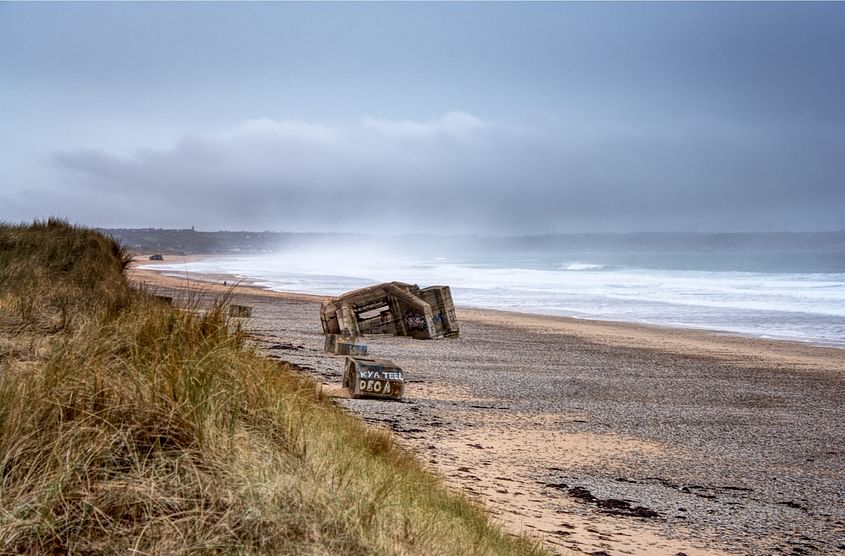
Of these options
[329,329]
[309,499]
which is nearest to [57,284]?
[309,499]

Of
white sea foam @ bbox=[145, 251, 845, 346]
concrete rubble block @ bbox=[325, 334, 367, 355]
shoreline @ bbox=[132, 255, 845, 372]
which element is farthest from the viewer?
white sea foam @ bbox=[145, 251, 845, 346]

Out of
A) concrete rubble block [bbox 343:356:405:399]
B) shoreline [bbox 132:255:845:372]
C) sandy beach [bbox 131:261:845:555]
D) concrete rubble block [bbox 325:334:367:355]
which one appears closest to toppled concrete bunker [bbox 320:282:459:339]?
sandy beach [bbox 131:261:845:555]

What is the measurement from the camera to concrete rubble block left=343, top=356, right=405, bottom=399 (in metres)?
10.2

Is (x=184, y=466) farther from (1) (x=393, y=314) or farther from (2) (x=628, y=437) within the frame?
(1) (x=393, y=314)

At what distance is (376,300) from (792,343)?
35.7 ft

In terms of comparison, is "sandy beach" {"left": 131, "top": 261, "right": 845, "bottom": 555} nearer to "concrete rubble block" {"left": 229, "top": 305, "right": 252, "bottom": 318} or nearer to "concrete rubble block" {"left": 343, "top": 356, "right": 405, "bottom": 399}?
"concrete rubble block" {"left": 343, "top": 356, "right": 405, "bottom": 399}

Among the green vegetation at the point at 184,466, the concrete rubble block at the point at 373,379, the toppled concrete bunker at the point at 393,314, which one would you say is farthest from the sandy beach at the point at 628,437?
the green vegetation at the point at 184,466

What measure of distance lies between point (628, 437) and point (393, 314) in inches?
420

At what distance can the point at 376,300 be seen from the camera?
1977 centimetres

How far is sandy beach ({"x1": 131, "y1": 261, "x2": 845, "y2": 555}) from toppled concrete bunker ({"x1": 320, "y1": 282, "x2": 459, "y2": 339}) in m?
0.96

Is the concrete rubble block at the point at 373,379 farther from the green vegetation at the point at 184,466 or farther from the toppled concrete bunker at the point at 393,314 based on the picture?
the toppled concrete bunker at the point at 393,314

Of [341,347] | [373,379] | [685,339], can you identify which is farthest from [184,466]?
[685,339]

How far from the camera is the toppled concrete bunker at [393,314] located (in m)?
19.4

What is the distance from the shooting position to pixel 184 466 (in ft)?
13.0
